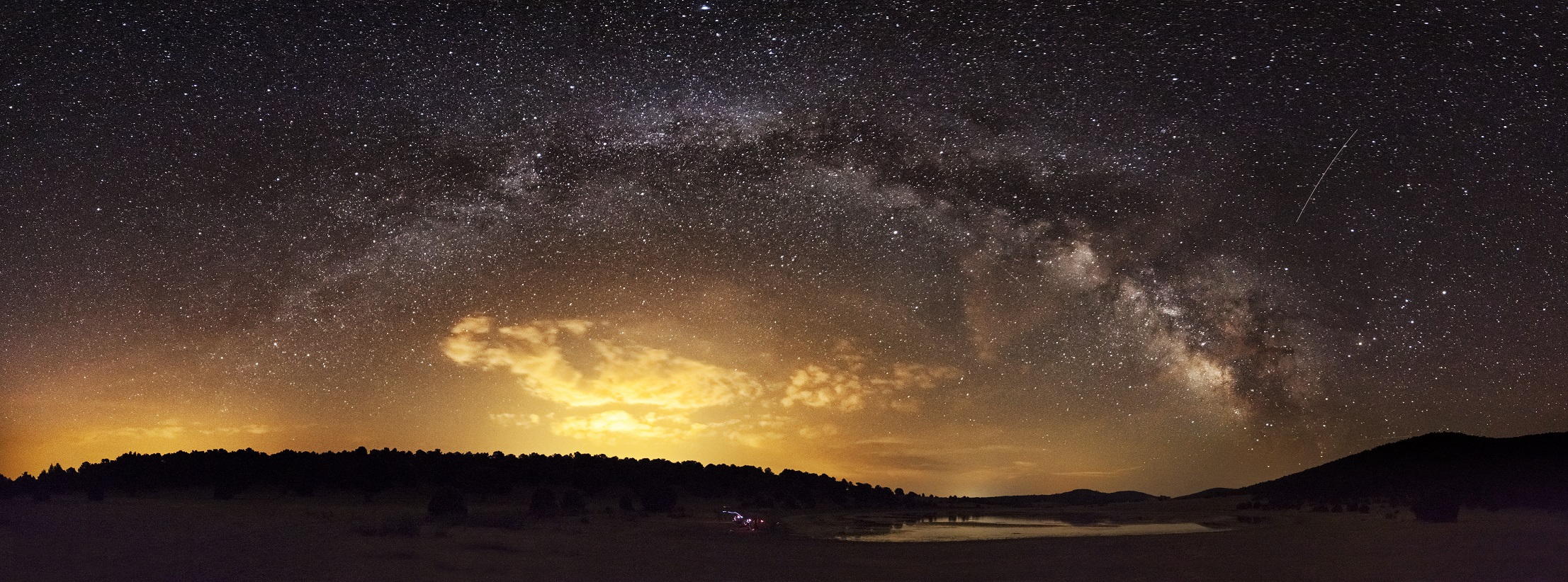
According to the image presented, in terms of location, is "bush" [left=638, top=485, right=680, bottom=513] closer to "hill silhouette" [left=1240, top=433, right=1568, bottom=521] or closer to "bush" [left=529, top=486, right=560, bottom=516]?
"bush" [left=529, top=486, right=560, bottom=516]

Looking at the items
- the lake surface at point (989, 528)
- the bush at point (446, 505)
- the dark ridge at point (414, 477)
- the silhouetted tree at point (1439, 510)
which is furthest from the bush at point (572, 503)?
the silhouetted tree at point (1439, 510)

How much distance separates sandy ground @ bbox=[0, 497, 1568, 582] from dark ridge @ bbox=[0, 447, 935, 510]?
1719 centimetres

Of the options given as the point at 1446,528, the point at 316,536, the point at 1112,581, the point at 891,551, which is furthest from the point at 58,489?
the point at 1446,528

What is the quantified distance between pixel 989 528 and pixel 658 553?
20653 millimetres

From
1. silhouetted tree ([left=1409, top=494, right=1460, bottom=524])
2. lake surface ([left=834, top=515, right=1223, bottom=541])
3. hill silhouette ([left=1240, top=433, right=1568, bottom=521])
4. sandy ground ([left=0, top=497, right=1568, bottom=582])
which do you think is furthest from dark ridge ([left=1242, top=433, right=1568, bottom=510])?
sandy ground ([left=0, top=497, right=1568, bottom=582])

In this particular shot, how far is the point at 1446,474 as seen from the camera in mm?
81000

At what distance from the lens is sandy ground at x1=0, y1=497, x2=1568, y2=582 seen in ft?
63.6

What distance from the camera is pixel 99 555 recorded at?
2022cm

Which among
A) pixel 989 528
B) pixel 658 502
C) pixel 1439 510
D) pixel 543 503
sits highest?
pixel 1439 510

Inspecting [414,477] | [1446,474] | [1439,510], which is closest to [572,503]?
[414,477]

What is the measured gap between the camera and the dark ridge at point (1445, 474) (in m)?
56.8

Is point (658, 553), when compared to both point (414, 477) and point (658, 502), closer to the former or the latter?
point (658, 502)

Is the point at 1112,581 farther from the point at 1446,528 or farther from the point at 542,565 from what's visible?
the point at 1446,528

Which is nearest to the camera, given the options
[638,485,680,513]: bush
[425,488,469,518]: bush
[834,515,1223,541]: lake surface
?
[834,515,1223,541]: lake surface
